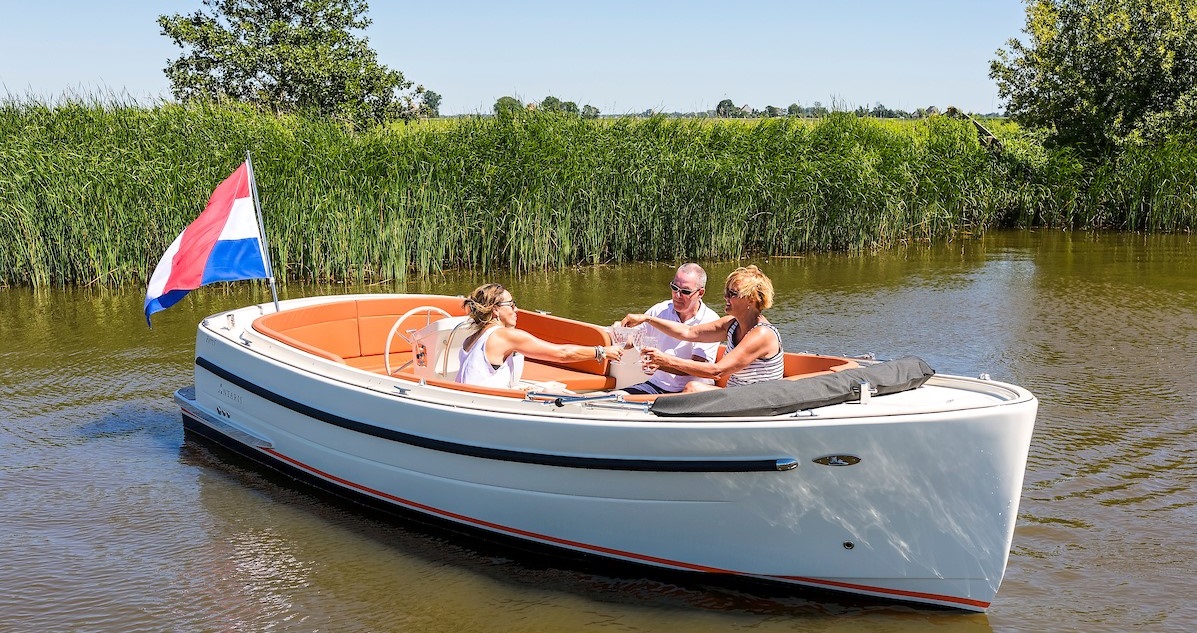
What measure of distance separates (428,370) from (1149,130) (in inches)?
687

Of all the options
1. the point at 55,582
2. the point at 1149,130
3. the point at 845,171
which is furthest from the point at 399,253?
the point at 1149,130

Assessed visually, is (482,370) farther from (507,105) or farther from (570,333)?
(507,105)

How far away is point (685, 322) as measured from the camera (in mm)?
5961

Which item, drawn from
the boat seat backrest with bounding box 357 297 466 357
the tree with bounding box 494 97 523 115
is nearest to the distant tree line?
the tree with bounding box 494 97 523 115

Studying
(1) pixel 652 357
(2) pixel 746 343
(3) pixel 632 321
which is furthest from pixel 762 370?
(3) pixel 632 321

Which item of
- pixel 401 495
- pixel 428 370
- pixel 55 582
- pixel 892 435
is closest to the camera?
pixel 892 435

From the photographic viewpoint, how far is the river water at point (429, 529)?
4477mm

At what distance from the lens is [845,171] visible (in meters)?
14.6

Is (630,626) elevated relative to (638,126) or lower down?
lower down

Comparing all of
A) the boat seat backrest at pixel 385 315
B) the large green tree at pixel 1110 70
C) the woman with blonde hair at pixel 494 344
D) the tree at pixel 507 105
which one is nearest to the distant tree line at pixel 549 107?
the tree at pixel 507 105

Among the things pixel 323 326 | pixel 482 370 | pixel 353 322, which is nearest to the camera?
pixel 482 370

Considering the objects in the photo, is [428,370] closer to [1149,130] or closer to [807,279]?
[807,279]

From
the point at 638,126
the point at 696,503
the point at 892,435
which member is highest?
the point at 638,126

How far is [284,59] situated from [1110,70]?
15815 millimetres
